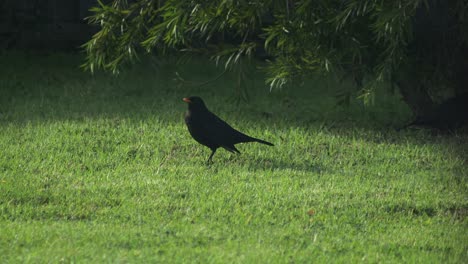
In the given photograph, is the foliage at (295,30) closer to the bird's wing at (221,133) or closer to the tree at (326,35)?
the tree at (326,35)

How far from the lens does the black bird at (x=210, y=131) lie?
24.6 feet

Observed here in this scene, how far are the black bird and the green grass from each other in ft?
0.71

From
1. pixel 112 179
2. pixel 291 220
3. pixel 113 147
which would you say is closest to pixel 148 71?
pixel 113 147

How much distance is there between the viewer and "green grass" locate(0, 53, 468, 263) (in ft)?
16.4

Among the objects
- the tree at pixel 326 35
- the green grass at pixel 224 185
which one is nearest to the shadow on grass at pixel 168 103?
the green grass at pixel 224 185

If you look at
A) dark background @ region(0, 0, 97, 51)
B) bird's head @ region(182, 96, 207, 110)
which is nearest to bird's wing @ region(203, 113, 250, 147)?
bird's head @ region(182, 96, 207, 110)

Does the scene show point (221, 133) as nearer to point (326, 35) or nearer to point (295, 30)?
point (295, 30)

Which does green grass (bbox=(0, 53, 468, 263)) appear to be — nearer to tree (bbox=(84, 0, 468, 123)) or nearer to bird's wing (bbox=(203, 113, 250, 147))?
bird's wing (bbox=(203, 113, 250, 147))

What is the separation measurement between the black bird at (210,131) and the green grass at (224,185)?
0.22 metres

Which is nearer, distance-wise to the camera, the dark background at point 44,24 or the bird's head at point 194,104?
the bird's head at point 194,104

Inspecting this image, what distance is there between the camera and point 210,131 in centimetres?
755

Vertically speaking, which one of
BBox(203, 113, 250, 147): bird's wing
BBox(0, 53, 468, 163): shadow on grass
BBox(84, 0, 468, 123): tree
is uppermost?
BBox(84, 0, 468, 123): tree

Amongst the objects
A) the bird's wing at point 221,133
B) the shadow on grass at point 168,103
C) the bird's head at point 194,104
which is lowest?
the shadow on grass at point 168,103

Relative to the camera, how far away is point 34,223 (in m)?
5.46
